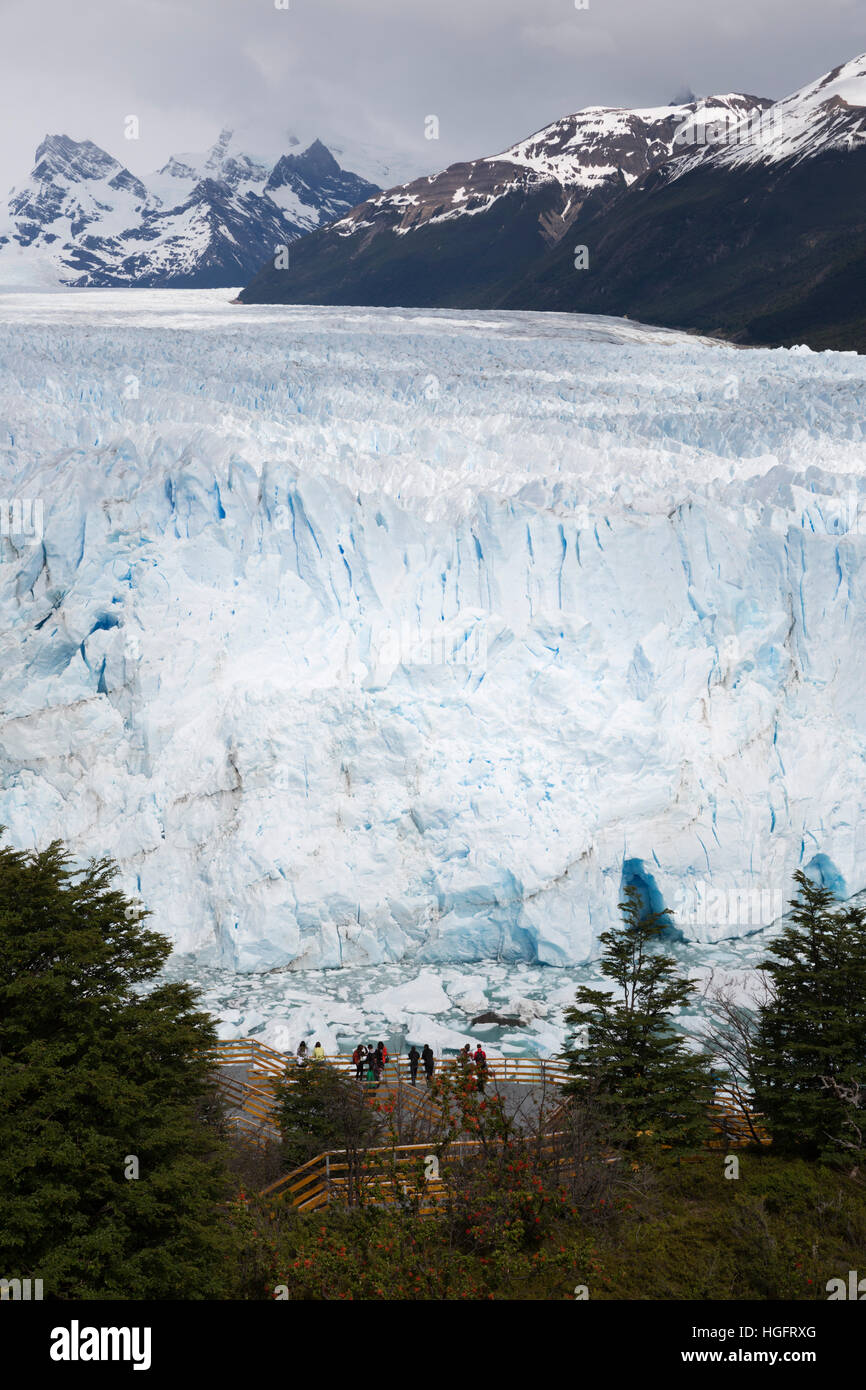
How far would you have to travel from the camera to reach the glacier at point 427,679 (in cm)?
1678

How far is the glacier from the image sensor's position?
16.8 metres

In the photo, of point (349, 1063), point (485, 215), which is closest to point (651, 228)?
point (485, 215)

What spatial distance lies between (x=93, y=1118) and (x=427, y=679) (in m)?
11.5

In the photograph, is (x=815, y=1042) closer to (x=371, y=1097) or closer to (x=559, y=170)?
(x=371, y=1097)

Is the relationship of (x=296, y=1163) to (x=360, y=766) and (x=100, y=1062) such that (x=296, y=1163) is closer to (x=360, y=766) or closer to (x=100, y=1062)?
(x=100, y=1062)

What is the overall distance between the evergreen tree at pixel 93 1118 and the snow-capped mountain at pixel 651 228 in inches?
2644

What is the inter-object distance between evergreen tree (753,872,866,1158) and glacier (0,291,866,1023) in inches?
174

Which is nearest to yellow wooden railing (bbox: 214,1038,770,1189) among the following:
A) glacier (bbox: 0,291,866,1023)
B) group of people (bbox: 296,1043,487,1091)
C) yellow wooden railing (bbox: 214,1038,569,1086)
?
yellow wooden railing (bbox: 214,1038,569,1086)

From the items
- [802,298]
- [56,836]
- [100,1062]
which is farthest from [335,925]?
[802,298]

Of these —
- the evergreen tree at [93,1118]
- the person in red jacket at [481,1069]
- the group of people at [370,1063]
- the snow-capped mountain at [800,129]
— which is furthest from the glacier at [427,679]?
the snow-capped mountain at [800,129]

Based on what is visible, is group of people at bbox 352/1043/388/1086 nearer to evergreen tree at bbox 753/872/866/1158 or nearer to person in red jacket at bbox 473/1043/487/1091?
person in red jacket at bbox 473/1043/487/1091

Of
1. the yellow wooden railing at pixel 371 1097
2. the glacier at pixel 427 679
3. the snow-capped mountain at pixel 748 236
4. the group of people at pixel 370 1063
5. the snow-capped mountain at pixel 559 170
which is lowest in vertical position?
the yellow wooden railing at pixel 371 1097

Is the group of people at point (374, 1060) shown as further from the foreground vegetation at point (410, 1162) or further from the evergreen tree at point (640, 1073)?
the evergreen tree at point (640, 1073)

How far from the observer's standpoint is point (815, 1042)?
→ 10.6 meters
